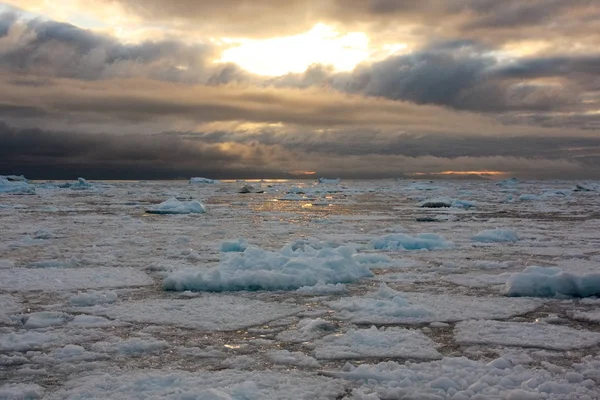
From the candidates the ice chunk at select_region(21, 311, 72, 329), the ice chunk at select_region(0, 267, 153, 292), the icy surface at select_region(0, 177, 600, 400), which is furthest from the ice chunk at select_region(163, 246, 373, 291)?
the ice chunk at select_region(21, 311, 72, 329)

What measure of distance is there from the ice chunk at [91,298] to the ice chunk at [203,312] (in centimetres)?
19

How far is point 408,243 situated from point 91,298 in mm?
5922

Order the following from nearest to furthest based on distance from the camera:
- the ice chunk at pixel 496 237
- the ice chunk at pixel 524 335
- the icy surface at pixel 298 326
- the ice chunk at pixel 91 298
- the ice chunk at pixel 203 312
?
1. the icy surface at pixel 298 326
2. the ice chunk at pixel 524 335
3. the ice chunk at pixel 203 312
4. the ice chunk at pixel 91 298
5. the ice chunk at pixel 496 237

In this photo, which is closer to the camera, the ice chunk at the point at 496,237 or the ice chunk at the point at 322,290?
the ice chunk at the point at 322,290

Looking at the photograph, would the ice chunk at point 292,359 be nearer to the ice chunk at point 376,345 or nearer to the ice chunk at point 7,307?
the ice chunk at point 376,345

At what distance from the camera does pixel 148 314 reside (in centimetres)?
482

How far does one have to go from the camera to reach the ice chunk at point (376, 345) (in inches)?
147

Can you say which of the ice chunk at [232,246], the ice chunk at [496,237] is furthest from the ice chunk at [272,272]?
the ice chunk at [496,237]

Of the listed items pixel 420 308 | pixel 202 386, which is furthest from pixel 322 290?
pixel 202 386

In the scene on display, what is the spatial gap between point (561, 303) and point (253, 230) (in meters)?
8.56

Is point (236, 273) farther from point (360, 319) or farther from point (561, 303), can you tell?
point (561, 303)

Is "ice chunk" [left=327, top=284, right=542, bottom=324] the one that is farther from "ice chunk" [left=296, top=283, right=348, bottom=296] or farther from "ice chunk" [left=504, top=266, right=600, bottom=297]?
"ice chunk" [left=296, top=283, right=348, bottom=296]

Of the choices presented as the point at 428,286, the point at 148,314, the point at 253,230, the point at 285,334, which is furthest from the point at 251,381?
the point at 253,230

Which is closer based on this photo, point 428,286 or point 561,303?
point 561,303
